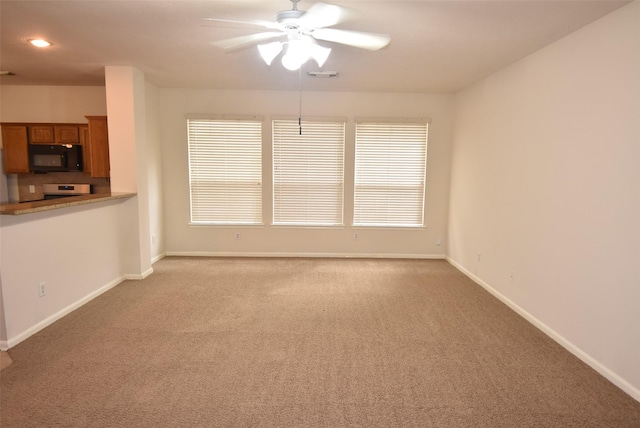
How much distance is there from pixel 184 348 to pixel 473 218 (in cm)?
389

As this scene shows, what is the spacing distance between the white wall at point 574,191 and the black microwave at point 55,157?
5670mm

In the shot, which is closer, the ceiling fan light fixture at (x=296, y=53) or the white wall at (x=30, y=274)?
the ceiling fan light fixture at (x=296, y=53)

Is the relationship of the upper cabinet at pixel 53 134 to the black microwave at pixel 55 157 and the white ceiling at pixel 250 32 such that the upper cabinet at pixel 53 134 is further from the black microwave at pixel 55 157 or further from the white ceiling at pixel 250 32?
the white ceiling at pixel 250 32

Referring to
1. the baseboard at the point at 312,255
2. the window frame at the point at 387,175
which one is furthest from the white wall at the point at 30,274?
the window frame at the point at 387,175

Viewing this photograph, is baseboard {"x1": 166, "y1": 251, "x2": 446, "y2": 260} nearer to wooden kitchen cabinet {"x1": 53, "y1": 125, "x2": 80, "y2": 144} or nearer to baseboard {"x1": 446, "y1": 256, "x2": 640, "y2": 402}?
baseboard {"x1": 446, "y1": 256, "x2": 640, "y2": 402}

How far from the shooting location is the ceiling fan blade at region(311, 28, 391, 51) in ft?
7.47

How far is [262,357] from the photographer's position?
261cm

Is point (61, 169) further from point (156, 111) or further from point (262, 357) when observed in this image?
point (262, 357)

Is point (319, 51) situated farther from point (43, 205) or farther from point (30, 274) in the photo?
point (30, 274)

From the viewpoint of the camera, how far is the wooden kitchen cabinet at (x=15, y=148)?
15.7ft

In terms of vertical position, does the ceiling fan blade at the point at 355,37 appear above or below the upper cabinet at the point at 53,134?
above

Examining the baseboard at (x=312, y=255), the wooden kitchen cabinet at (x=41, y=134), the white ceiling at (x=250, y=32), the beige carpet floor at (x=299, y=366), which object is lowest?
the beige carpet floor at (x=299, y=366)

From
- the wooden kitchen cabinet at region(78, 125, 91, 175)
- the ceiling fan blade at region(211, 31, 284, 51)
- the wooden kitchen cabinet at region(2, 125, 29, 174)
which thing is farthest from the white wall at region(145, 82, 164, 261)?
the ceiling fan blade at region(211, 31, 284, 51)

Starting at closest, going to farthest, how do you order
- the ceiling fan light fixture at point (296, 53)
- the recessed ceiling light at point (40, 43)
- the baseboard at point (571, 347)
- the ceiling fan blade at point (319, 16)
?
the ceiling fan blade at point (319, 16), the baseboard at point (571, 347), the ceiling fan light fixture at point (296, 53), the recessed ceiling light at point (40, 43)
